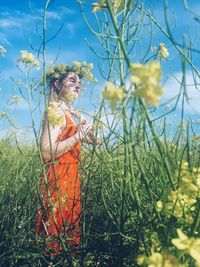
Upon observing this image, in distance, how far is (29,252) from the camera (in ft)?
7.54

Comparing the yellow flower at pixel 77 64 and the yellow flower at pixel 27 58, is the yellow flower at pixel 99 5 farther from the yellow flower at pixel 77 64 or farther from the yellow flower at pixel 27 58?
the yellow flower at pixel 77 64

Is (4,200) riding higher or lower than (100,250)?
higher

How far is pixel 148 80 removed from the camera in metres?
0.83

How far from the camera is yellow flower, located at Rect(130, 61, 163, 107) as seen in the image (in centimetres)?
82

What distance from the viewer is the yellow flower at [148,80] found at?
82 centimetres

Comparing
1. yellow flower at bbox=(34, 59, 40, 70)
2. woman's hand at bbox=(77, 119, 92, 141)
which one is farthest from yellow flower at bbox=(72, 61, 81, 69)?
yellow flower at bbox=(34, 59, 40, 70)

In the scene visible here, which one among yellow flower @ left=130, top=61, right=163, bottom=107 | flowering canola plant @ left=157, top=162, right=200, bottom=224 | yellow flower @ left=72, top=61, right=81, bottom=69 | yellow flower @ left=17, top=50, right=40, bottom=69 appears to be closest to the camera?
yellow flower @ left=130, top=61, right=163, bottom=107

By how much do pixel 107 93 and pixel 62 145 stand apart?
6.04ft

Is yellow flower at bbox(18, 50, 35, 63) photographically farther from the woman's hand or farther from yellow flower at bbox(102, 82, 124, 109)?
yellow flower at bbox(102, 82, 124, 109)

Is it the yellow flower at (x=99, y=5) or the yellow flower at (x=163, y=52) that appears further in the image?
the yellow flower at (x=163, y=52)

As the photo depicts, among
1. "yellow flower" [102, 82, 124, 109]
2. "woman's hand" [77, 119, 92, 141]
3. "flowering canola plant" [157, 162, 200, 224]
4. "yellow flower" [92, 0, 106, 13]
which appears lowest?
"flowering canola plant" [157, 162, 200, 224]

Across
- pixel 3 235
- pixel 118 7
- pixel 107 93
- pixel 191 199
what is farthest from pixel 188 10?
pixel 3 235

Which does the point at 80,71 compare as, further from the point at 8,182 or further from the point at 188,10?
the point at 188,10

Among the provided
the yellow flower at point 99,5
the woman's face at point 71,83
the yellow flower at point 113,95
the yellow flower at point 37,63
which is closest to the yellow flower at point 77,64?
the woman's face at point 71,83
